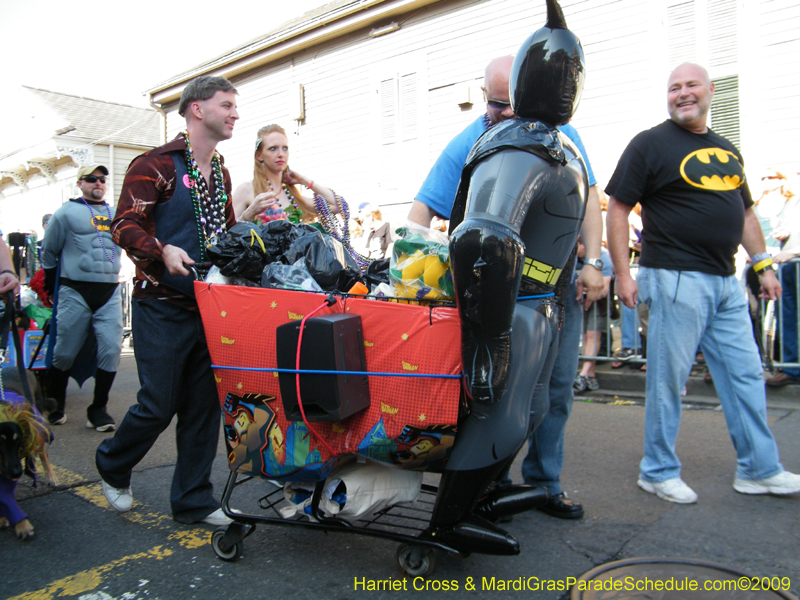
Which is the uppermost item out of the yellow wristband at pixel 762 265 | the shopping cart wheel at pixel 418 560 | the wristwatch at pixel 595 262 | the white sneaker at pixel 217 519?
the wristwatch at pixel 595 262

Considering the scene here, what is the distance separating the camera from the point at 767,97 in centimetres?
839

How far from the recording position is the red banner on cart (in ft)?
6.77

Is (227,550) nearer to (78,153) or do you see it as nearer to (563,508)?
(563,508)

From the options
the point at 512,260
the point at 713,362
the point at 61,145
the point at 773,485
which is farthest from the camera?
the point at 61,145

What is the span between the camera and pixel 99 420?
16.6 ft

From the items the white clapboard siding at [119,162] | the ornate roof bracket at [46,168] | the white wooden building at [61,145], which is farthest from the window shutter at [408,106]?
the ornate roof bracket at [46,168]

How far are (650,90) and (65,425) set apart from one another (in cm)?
873

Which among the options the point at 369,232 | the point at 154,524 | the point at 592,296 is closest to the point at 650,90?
the point at 369,232

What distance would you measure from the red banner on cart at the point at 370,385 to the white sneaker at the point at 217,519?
62 centimetres

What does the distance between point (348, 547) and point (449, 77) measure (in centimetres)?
1057

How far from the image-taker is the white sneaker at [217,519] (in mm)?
2939

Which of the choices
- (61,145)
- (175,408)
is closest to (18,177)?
(61,145)

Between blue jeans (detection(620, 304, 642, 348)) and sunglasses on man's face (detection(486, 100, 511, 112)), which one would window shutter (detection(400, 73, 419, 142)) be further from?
sunglasses on man's face (detection(486, 100, 511, 112))

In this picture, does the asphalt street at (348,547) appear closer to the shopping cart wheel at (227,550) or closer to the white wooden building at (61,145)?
the shopping cart wheel at (227,550)
